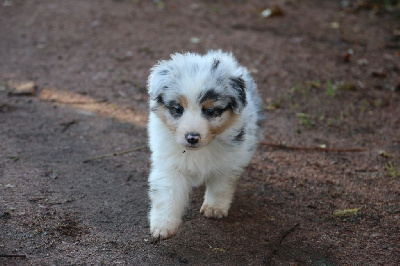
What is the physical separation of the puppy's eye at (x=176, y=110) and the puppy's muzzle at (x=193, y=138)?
22 cm

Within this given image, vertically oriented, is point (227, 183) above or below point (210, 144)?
below

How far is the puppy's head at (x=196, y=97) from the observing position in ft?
11.7

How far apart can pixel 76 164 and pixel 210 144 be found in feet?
5.26

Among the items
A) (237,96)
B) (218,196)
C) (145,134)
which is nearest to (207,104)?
(237,96)

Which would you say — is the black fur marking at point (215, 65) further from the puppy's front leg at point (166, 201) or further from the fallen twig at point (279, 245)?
the fallen twig at point (279, 245)

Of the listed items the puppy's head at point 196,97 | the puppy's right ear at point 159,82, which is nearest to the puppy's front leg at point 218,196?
the puppy's head at point 196,97

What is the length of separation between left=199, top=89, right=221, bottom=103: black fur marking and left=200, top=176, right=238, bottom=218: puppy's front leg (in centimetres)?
75

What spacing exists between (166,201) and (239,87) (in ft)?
3.28

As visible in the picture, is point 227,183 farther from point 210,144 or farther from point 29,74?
point 29,74

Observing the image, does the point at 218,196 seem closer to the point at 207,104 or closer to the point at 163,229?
the point at 163,229

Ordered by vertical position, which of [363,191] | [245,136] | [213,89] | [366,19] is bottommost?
[366,19]

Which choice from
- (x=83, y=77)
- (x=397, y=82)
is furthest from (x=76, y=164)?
(x=397, y=82)

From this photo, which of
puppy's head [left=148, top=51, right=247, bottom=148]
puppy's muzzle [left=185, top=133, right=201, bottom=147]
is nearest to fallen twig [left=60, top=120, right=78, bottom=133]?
puppy's head [left=148, top=51, right=247, bottom=148]

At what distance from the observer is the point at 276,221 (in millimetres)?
4234
